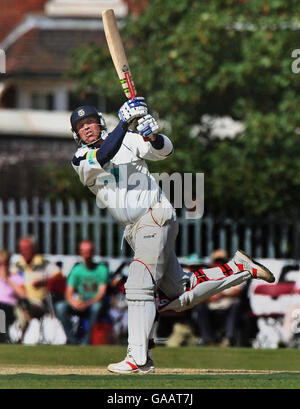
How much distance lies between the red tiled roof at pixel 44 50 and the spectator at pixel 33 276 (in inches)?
449

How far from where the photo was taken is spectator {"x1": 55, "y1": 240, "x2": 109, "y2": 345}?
588 inches

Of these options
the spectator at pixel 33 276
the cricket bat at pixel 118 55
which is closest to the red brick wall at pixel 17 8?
the spectator at pixel 33 276

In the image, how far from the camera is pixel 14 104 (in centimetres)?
2656

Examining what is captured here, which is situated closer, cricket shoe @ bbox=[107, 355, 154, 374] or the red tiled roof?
cricket shoe @ bbox=[107, 355, 154, 374]

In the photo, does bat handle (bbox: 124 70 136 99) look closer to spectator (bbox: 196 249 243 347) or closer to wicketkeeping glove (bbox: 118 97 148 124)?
wicketkeeping glove (bbox: 118 97 148 124)

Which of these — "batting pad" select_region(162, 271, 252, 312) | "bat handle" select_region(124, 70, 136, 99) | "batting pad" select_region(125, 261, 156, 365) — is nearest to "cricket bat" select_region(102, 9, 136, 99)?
"bat handle" select_region(124, 70, 136, 99)

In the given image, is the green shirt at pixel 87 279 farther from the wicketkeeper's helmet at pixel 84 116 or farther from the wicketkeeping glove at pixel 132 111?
the wicketkeeping glove at pixel 132 111

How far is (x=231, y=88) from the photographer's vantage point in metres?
18.7

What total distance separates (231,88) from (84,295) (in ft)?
16.8

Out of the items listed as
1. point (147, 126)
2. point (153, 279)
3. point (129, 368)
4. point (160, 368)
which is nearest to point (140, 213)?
point (153, 279)

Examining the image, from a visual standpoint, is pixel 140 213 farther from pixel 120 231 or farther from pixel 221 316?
pixel 120 231

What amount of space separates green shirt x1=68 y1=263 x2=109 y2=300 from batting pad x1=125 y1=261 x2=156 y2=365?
18.6ft

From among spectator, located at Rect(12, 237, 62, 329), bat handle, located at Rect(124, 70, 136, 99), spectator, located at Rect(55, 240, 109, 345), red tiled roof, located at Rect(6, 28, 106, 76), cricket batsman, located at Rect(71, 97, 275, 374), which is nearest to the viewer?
cricket batsman, located at Rect(71, 97, 275, 374)

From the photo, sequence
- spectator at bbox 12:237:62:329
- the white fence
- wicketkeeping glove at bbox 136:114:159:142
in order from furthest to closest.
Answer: the white fence
spectator at bbox 12:237:62:329
wicketkeeping glove at bbox 136:114:159:142
